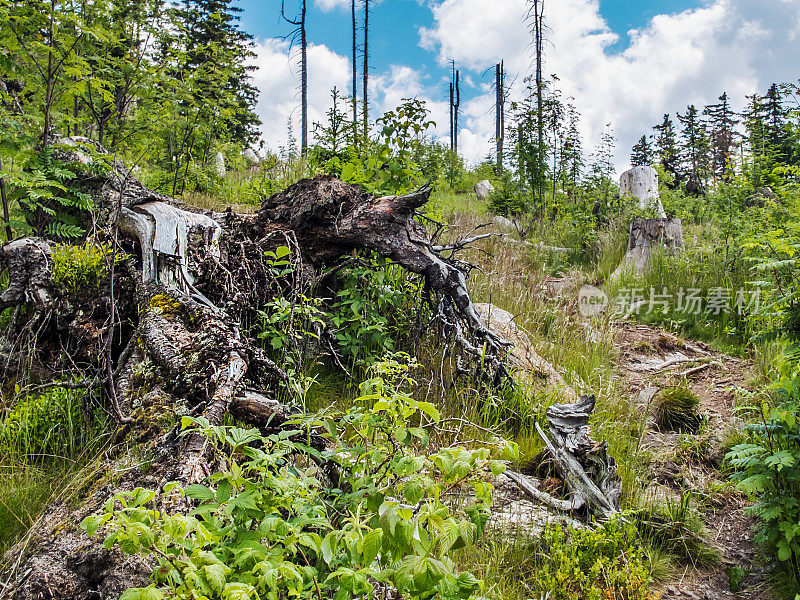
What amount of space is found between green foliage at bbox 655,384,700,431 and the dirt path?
93 millimetres

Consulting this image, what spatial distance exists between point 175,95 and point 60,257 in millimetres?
3852

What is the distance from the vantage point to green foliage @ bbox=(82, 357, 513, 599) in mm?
1257

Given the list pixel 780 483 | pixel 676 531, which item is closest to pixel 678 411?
pixel 780 483

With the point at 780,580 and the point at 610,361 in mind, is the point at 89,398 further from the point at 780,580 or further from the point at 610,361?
the point at 610,361

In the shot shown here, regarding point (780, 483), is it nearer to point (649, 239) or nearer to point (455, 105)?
point (649, 239)

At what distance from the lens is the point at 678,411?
4.50 meters

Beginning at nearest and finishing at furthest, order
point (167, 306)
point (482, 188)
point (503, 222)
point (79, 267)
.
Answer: point (167, 306)
point (79, 267)
point (503, 222)
point (482, 188)

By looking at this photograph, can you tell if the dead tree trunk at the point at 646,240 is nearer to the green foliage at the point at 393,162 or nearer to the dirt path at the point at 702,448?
the dirt path at the point at 702,448

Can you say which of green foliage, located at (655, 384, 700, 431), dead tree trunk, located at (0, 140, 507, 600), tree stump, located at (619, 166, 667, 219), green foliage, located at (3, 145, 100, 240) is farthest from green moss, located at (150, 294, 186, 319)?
tree stump, located at (619, 166, 667, 219)

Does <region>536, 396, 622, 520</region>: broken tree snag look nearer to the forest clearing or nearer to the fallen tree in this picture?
the forest clearing

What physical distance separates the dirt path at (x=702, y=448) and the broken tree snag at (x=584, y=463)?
45cm

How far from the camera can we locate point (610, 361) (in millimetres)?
5418

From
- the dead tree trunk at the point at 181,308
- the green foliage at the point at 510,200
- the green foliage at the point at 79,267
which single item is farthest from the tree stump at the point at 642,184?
the green foliage at the point at 79,267

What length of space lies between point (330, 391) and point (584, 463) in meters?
1.91
